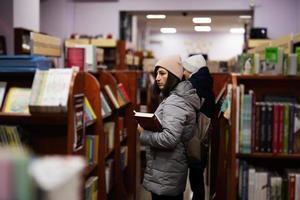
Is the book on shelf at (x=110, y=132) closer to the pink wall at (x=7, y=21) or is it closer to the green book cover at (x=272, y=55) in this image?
the green book cover at (x=272, y=55)

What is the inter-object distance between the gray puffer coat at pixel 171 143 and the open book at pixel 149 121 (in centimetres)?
3

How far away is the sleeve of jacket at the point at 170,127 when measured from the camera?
2547 millimetres

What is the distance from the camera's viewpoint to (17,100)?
8.33 ft

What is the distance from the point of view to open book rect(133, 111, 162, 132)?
8.41 feet

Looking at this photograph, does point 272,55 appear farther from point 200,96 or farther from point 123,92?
point 123,92

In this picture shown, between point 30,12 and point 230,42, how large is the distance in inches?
538

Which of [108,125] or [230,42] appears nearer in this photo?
[108,125]

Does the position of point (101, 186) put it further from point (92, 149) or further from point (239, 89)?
point (239, 89)

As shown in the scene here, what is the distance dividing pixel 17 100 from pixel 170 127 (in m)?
0.98

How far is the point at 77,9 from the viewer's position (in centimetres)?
891

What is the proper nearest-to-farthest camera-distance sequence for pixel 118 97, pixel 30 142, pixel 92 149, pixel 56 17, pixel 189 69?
→ pixel 30 142, pixel 92 149, pixel 189 69, pixel 118 97, pixel 56 17

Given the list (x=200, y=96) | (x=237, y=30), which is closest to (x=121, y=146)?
(x=200, y=96)

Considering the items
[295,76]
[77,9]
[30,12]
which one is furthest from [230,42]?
[295,76]

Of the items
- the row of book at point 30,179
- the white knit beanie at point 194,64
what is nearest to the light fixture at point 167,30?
the white knit beanie at point 194,64
